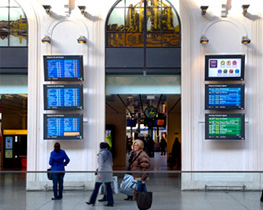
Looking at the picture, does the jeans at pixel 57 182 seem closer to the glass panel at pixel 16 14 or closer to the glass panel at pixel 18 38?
the glass panel at pixel 18 38

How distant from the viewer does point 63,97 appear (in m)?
12.2

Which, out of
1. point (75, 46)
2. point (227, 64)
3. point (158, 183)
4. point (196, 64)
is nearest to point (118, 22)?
point (75, 46)

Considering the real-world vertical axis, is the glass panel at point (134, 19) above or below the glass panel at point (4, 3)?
below

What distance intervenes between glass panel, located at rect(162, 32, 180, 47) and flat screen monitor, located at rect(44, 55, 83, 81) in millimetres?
2469

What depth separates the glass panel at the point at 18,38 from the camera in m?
12.6

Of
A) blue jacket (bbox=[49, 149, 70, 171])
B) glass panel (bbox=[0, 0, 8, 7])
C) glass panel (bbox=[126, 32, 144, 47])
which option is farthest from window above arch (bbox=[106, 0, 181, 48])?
blue jacket (bbox=[49, 149, 70, 171])

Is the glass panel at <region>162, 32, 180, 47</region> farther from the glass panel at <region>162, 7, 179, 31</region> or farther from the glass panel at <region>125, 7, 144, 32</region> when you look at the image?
the glass panel at <region>125, 7, 144, 32</region>

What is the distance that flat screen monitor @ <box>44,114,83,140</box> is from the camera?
Result: 12.1m

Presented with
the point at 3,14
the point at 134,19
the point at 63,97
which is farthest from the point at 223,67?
the point at 3,14

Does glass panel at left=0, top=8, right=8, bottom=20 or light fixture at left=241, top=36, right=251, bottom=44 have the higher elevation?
glass panel at left=0, top=8, right=8, bottom=20

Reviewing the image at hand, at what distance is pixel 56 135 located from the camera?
12.1 meters

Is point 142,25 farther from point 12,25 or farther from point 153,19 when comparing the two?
point 12,25

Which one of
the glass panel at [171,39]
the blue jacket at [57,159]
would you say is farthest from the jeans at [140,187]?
the glass panel at [171,39]

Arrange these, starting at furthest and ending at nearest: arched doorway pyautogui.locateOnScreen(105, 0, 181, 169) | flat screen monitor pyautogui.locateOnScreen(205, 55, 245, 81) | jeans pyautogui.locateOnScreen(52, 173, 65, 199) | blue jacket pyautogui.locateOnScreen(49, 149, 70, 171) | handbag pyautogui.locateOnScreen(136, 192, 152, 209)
A: arched doorway pyautogui.locateOnScreen(105, 0, 181, 169)
flat screen monitor pyautogui.locateOnScreen(205, 55, 245, 81)
blue jacket pyautogui.locateOnScreen(49, 149, 70, 171)
jeans pyautogui.locateOnScreen(52, 173, 65, 199)
handbag pyautogui.locateOnScreen(136, 192, 152, 209)
